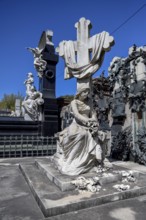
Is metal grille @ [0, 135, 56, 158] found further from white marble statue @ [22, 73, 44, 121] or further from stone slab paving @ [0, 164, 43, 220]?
stone slab paving @ [0, 164, 43, 220]

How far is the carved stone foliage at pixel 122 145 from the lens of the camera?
5.48 meters

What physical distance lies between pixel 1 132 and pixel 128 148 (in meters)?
4.55

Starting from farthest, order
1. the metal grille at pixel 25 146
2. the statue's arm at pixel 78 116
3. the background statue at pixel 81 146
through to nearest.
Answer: the metal grille at pixel 25 146 → the statue's arm at pixel 78 116 → the background statue at pixel 81 146

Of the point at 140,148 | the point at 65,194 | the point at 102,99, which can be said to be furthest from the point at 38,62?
the point at 65,194

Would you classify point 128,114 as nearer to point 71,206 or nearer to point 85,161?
point 85,161

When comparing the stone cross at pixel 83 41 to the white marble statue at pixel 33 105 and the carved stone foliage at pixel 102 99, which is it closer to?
the carved stone foliage at pixel 102 99

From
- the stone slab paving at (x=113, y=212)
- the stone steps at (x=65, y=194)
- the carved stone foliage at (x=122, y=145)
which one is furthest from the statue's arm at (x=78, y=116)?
the carved stone foliage at (x=122, y=145)

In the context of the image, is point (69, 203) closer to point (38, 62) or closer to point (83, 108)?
point (83, 108)

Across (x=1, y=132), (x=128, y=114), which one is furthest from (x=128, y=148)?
(x=1, y=132)

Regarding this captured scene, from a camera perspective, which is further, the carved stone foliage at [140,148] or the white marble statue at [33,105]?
the white marble statue at [33,105]

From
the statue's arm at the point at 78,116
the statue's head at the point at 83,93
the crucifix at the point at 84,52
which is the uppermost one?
the crucifix at the point at 84,52

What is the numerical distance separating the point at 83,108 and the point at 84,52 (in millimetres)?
1204

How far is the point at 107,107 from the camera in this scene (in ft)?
21.1

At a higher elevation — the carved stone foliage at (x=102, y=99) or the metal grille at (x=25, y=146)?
the carved stone foliage at (x=102, y=99)
